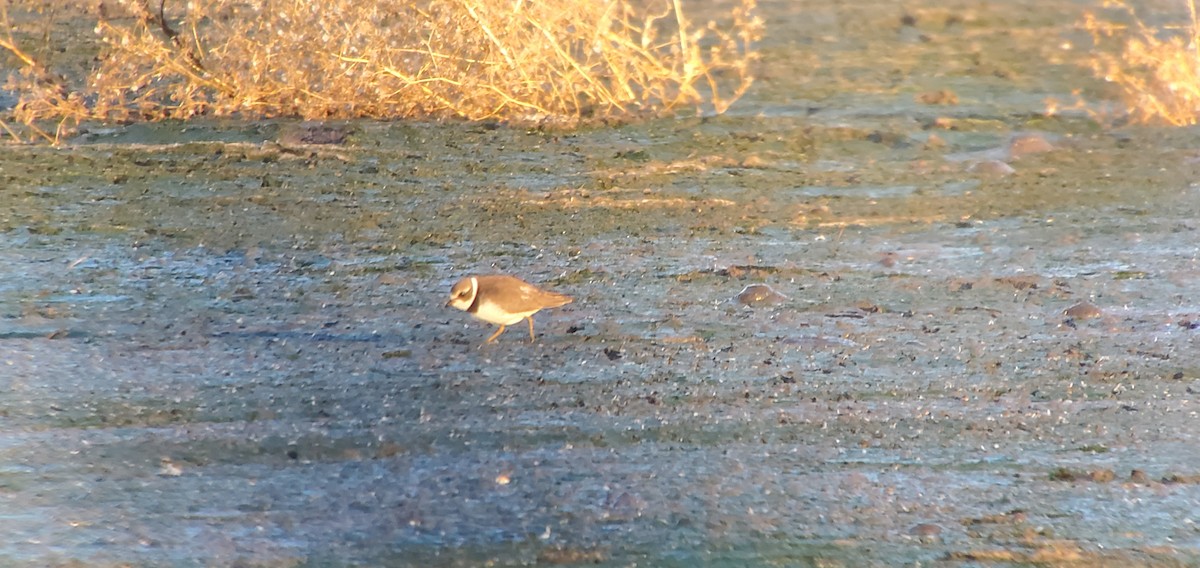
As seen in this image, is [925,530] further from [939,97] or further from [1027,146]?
[939,97]

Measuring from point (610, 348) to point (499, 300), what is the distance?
47 centimetres

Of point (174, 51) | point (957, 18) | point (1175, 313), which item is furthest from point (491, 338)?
point (957, 18)

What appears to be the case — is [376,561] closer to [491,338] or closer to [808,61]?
[491,338]

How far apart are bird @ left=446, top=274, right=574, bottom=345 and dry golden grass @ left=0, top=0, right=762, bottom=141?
416 cm

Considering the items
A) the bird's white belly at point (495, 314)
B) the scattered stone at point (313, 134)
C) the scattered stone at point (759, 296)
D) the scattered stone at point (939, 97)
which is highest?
the bird's white belly at point (495, 314)

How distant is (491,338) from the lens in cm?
611

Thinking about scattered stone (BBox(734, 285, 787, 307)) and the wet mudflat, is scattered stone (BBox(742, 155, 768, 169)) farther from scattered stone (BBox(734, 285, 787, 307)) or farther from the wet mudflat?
scattered stone (BBox(734, 285, 787, 307))

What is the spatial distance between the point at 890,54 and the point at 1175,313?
704 centimetres

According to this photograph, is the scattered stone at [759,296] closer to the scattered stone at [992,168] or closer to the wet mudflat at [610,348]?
the wet mudflat at [610,348]

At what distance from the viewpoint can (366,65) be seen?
10219mm

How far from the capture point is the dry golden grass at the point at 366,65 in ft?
33.0

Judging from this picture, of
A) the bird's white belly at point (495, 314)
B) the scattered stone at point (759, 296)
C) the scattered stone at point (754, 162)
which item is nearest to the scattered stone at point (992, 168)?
the scattered stone at point (754, 162)

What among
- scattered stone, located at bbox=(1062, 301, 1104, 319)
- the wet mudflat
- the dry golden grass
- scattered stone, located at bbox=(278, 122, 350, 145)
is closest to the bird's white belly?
the wet mudflat

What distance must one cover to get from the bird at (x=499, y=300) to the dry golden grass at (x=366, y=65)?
4.16m
